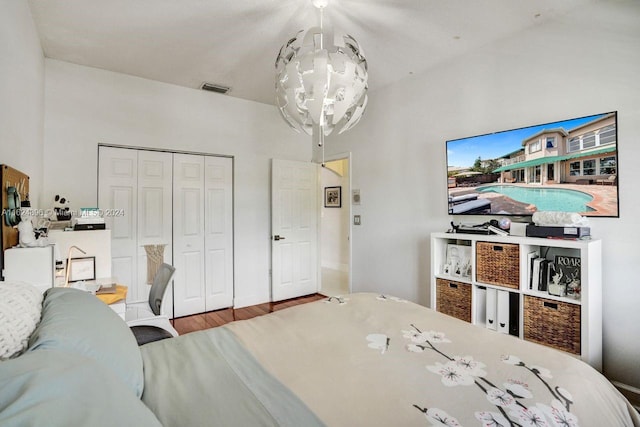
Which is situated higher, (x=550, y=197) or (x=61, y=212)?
(x=550, y=197)

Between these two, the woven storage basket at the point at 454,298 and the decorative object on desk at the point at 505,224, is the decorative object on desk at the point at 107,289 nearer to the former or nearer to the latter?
the woven storage basket at the point at 454,298

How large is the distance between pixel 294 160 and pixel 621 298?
372cm

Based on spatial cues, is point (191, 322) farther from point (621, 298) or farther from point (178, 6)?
point (621, 298)

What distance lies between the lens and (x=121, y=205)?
3393 mm

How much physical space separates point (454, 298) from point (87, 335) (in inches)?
104

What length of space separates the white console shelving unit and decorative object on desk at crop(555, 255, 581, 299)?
0.25ft

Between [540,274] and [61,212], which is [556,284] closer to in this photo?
[540,274]

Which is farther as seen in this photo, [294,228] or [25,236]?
[294,228]

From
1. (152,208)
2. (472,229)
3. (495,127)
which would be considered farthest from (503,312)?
(152,208)

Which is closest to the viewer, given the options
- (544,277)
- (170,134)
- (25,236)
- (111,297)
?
(25,236)

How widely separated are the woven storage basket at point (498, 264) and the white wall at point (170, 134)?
2.74 m

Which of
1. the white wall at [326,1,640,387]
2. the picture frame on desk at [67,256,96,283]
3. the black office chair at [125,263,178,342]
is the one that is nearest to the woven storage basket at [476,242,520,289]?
the white wall at [326,1,640,387]

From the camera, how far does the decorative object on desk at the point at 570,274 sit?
7.00ft

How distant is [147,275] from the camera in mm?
3518
